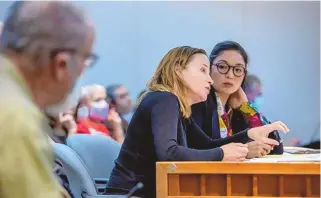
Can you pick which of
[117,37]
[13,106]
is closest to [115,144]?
[13,106]

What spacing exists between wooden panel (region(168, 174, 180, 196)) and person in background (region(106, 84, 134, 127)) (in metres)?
2.62


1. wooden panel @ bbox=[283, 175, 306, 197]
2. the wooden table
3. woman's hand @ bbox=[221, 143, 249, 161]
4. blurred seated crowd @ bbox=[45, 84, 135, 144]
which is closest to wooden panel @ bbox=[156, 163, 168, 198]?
the wooden table

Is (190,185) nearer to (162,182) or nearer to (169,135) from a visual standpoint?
(162,182)

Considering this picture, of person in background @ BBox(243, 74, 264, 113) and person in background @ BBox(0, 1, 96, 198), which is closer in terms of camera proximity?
person in background @ BBox(0, 1, 96, 198)

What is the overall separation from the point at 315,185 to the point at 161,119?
0.51 metres

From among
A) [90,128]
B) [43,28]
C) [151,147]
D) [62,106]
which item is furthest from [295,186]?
[90,128]

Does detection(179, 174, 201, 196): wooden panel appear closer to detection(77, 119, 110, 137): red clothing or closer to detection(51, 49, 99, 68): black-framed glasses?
detection(51, 49, 99, 68): black-framed glasses

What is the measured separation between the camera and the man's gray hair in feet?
3.00

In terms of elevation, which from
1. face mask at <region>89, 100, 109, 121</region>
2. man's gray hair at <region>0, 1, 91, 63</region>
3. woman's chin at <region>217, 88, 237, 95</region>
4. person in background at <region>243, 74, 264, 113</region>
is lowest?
face mask at <region>89, 100, 109, 121</region>

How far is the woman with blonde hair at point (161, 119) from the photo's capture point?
194 centimetres

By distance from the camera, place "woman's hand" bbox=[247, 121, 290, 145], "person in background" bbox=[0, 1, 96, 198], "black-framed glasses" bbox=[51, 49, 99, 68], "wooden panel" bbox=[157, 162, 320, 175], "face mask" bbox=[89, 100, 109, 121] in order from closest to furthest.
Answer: "person in background" bbox=[0, 1, 96, 198]
"black-framed glasses" bbox=[51, 49, 99, 68]
"wooden panel" bbox=[157, 162, 320, 175]
"woman's hand" bbox=[247, 121, 290, 145]
"face mask" bbox=[89, 100, 109, 121]

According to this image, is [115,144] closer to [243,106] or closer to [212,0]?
[243,106]

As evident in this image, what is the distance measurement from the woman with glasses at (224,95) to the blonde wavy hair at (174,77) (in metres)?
0.29

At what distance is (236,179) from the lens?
179 cm
